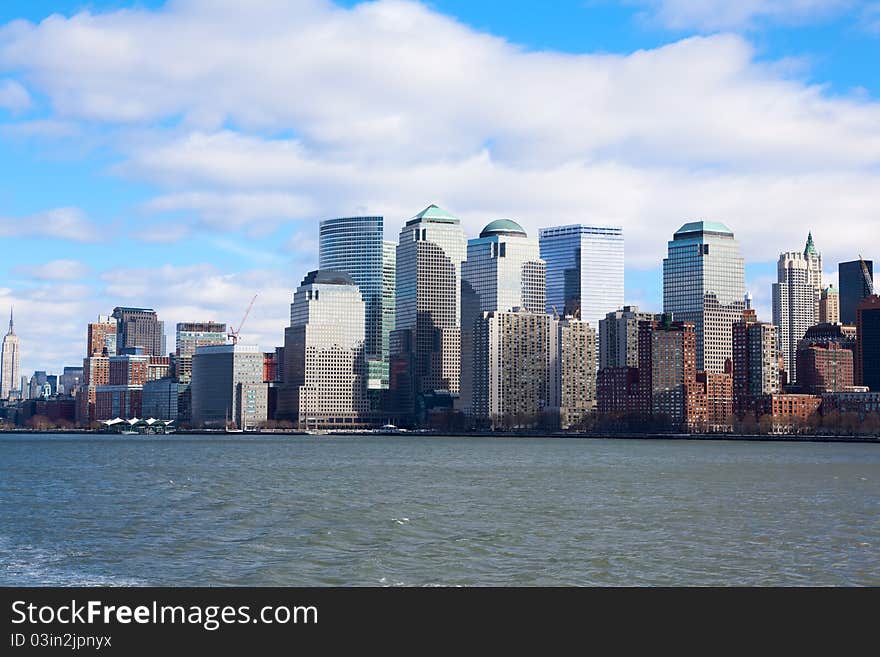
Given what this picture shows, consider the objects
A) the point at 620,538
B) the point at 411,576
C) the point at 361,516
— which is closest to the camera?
the point at 411,576

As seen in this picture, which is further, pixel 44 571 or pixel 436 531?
pixel 436 531

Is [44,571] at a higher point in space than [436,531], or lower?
lower

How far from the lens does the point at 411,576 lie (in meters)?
46.6

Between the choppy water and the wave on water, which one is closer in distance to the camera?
the wave on water

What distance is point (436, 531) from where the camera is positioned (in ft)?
205

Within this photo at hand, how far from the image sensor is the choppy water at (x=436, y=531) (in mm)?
47250

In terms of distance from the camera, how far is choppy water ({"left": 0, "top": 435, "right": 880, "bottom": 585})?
155 ft

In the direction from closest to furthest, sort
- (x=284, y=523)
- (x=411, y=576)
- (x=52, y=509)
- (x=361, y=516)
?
1. (x=411, y=576)
2. (x=284, y=523)
3. (x=361, y=516)
4. (x=52, y=509)

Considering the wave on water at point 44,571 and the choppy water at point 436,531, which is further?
the choppy water at point 436,531
